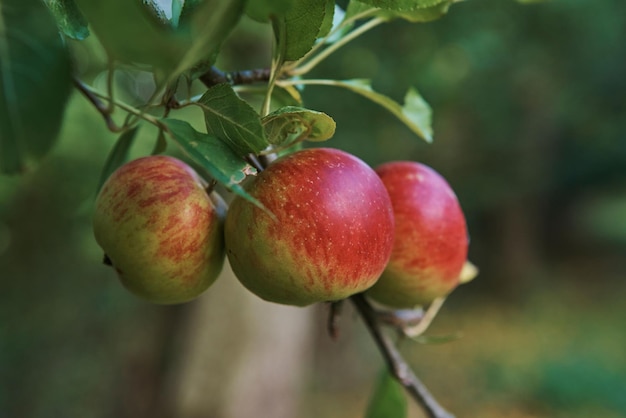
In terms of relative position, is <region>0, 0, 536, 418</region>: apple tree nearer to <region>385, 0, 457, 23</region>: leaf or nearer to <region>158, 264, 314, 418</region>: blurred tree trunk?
<region>385, 0, 457, 23</region>: leaf

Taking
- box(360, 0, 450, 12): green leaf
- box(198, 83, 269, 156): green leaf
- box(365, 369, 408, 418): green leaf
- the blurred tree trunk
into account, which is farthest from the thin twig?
the blurred tree trunk

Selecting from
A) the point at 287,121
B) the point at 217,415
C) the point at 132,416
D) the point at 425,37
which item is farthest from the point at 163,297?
the point at 425,37

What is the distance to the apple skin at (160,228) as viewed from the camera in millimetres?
507

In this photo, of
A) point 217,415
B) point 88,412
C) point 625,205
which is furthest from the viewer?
point 625,205

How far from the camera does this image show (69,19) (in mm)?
444

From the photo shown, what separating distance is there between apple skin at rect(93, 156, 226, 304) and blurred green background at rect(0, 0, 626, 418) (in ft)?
2.33

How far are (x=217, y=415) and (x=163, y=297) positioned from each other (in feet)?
6.90

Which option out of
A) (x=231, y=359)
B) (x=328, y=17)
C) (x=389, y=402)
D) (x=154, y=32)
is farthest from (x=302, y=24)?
(x=231, y=359)

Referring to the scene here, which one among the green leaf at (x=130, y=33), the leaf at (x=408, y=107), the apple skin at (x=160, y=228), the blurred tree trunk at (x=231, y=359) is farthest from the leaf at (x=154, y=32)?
the blurred tree trunk at (x=231, y=359)

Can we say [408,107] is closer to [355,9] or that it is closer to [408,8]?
[355,9]

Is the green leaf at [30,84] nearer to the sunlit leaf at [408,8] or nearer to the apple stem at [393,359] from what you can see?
the sunlit leaf at [408,8]

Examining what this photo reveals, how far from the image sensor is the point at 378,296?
682 millimetres

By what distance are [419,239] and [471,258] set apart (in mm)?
7655

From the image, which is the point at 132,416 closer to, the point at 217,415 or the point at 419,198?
the point at 217,415
